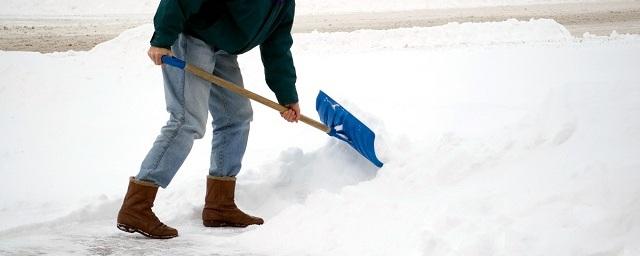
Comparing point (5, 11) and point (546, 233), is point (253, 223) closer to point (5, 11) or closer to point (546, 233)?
point (546, 233)

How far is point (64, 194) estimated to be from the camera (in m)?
3.88

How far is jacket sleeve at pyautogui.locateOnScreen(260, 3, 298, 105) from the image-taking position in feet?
10.7

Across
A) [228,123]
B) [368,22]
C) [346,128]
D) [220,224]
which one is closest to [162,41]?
[228,123]

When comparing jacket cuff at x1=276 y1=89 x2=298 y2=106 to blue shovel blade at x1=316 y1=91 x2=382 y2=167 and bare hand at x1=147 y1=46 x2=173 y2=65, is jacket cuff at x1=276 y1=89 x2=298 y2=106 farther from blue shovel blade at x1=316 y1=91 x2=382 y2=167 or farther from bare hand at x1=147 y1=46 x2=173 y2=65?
bare hand at x1=147 y1=46 x2=173 y2=65

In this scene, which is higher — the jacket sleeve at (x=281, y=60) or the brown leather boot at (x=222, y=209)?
the jacket sleeve at (x=281, y=60)

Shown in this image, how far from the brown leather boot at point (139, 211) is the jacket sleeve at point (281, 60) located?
2.43 ft

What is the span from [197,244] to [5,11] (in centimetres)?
1646

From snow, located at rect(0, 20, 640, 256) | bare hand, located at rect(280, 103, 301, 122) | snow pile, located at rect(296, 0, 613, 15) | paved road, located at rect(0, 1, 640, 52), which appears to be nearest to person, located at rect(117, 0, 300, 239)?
snow, located at rect(0, 20, 640, 256)

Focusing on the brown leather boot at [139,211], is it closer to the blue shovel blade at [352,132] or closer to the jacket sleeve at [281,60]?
the jacket sleeve at [281,60]

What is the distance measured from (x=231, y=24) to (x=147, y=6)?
16.5m

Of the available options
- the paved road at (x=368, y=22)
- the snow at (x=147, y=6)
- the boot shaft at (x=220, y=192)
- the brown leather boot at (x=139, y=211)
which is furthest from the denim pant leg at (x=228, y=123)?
→ the snow at (x=147, y=6)

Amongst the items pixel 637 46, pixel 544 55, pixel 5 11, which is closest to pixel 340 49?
pixel 544 55

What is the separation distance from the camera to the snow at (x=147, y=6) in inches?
701

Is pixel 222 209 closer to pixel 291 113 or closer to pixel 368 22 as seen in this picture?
pixel 291 113
